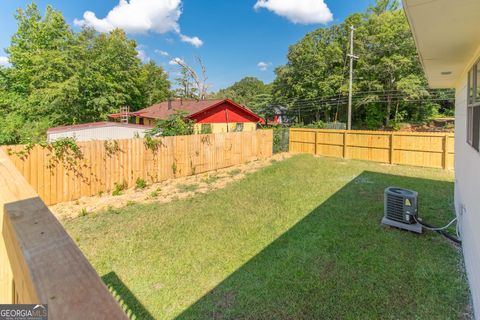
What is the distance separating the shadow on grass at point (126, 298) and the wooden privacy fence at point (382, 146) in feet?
35.3

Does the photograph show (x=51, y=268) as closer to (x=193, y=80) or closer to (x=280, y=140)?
(x=280, y=140)

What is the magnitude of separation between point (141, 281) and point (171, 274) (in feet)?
1.21

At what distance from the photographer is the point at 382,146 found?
10.7 metres

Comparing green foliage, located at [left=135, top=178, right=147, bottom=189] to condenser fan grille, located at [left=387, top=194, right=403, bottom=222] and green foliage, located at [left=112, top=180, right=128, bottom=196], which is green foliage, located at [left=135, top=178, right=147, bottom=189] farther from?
condenser fan grille, located at [left=387, top=194, right=403, bottom=222]

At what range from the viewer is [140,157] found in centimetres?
767

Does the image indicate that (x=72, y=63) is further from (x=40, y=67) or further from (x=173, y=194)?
(x=173, y=194)

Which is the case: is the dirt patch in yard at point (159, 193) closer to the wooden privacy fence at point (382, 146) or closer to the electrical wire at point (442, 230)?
the wooden privacy fence at point (382, 146)

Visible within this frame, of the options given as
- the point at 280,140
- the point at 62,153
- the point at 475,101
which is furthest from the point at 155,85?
the point at 475,101

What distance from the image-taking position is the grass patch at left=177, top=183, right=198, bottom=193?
7.31m

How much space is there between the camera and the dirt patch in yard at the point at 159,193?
5.88 meters

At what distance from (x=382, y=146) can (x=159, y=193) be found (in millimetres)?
9213

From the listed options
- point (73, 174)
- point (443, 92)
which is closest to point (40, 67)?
point (73, 174)

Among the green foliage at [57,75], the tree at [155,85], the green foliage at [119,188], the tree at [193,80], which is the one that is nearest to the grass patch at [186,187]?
the green foliage at [119,188]

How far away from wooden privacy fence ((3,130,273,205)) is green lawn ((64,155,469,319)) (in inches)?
58.9
